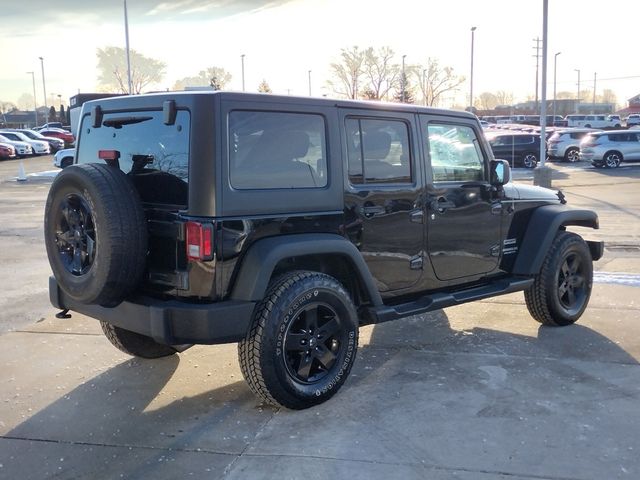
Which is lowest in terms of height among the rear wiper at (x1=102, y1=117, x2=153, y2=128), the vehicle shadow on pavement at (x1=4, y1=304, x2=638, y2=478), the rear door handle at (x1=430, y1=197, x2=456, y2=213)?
the vehicle shadow on pavement at (x1=4, y1=304, x2=638, y2=478)

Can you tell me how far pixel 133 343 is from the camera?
16.1ft

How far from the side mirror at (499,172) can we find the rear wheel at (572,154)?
2821 centimetres

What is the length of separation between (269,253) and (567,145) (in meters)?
30.3

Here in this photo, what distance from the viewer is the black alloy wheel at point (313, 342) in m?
4.05

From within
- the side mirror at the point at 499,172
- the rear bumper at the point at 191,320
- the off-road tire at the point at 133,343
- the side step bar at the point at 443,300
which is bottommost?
the off-road tire at the point at 133,343

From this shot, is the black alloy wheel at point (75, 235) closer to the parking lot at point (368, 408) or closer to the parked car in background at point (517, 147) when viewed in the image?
the parking lot at point (368, 408)

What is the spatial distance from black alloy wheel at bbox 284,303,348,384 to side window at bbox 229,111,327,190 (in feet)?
2.64

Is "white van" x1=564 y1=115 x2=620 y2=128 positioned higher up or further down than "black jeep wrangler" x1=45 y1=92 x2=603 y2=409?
higher up

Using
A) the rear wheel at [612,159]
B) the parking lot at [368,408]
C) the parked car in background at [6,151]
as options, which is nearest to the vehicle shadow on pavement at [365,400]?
the parking lot at [368,408]

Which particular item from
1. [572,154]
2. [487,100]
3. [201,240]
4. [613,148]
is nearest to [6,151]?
[572,154]

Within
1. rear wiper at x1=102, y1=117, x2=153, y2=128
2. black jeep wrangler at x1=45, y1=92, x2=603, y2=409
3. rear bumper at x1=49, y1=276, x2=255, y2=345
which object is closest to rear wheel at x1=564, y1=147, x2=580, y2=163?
black jeep wrangler at x1=45, y1=92, x2=603, y2=409

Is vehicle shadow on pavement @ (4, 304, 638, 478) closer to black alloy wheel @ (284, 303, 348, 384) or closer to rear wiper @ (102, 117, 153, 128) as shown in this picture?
black alloy wheel @ (284, 303, 348, 384)

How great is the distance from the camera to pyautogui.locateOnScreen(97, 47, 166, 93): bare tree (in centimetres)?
6956

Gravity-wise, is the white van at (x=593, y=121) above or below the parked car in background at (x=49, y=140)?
above
